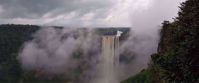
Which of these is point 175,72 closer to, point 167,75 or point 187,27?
point 167,75

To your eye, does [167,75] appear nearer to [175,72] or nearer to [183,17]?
[175,72]

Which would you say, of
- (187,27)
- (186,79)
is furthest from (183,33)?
(186,79)

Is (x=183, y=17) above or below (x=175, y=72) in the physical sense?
above

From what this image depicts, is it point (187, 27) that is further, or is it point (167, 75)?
point (167, 75)

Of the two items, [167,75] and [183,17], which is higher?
[183,17]

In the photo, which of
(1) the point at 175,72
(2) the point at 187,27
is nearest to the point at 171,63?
(1) the point at 175,72

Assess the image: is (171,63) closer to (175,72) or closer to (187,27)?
(175,72)

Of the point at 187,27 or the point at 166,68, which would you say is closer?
the point at 187,27

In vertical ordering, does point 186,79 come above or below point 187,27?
below
